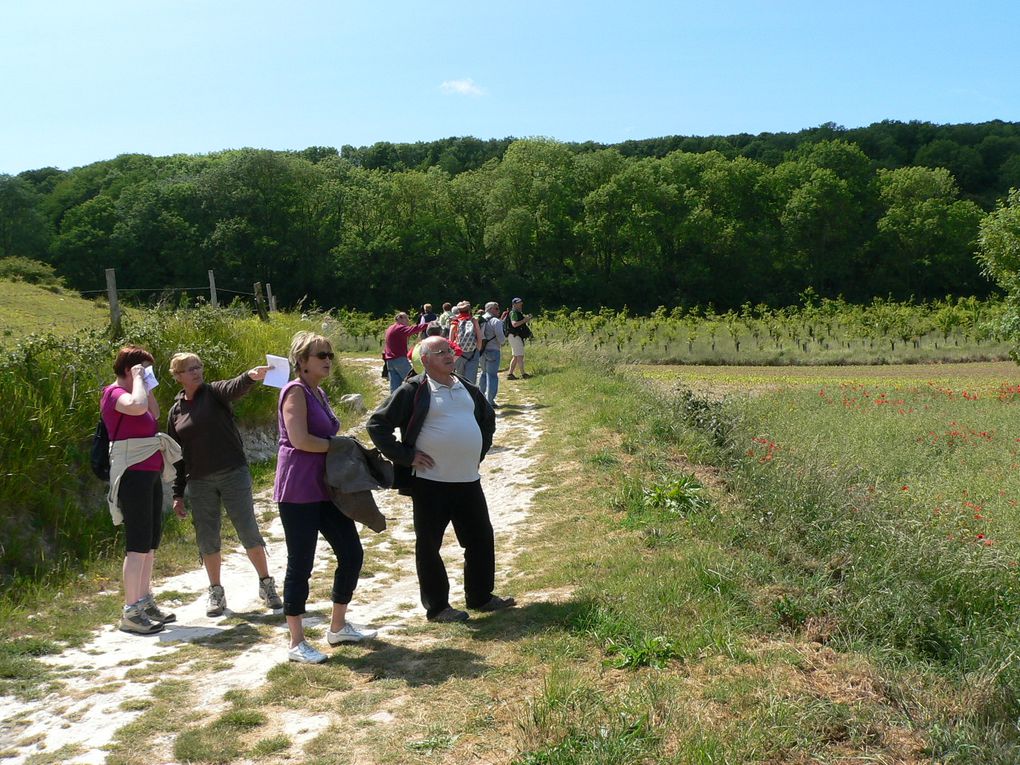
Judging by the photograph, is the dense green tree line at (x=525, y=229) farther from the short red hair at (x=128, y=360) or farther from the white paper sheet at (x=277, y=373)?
the white paper sheet at (x=277, y=373)

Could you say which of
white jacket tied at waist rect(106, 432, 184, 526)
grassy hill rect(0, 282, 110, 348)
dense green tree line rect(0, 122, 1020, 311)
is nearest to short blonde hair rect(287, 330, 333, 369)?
white jacket tied at waist rect(106, 432, 184, 526)

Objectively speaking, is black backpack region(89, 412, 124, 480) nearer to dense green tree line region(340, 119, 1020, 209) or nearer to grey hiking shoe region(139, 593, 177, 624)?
grey hiking shoe region(139, 593, 177, 624)

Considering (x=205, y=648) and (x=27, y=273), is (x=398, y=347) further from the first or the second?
(x=27, y=273)

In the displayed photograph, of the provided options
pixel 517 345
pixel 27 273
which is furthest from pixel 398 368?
pixel 27 273

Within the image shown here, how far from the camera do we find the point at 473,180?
75500mm

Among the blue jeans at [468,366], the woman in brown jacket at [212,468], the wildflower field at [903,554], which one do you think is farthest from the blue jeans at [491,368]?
the woman in brown jacket at [212,468]

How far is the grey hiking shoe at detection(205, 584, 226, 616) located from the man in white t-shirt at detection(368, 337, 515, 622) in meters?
1.58

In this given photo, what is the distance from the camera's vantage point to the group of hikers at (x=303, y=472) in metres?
4.94

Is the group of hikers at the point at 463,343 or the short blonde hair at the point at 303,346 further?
the group of hikers at the point at 463,343

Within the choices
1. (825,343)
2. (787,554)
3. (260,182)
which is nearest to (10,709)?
(787,554)

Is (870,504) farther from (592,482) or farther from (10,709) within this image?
(10,709)

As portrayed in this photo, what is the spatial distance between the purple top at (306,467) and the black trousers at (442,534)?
692 millimetres

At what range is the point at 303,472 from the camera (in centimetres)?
493

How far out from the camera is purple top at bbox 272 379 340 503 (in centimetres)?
493
